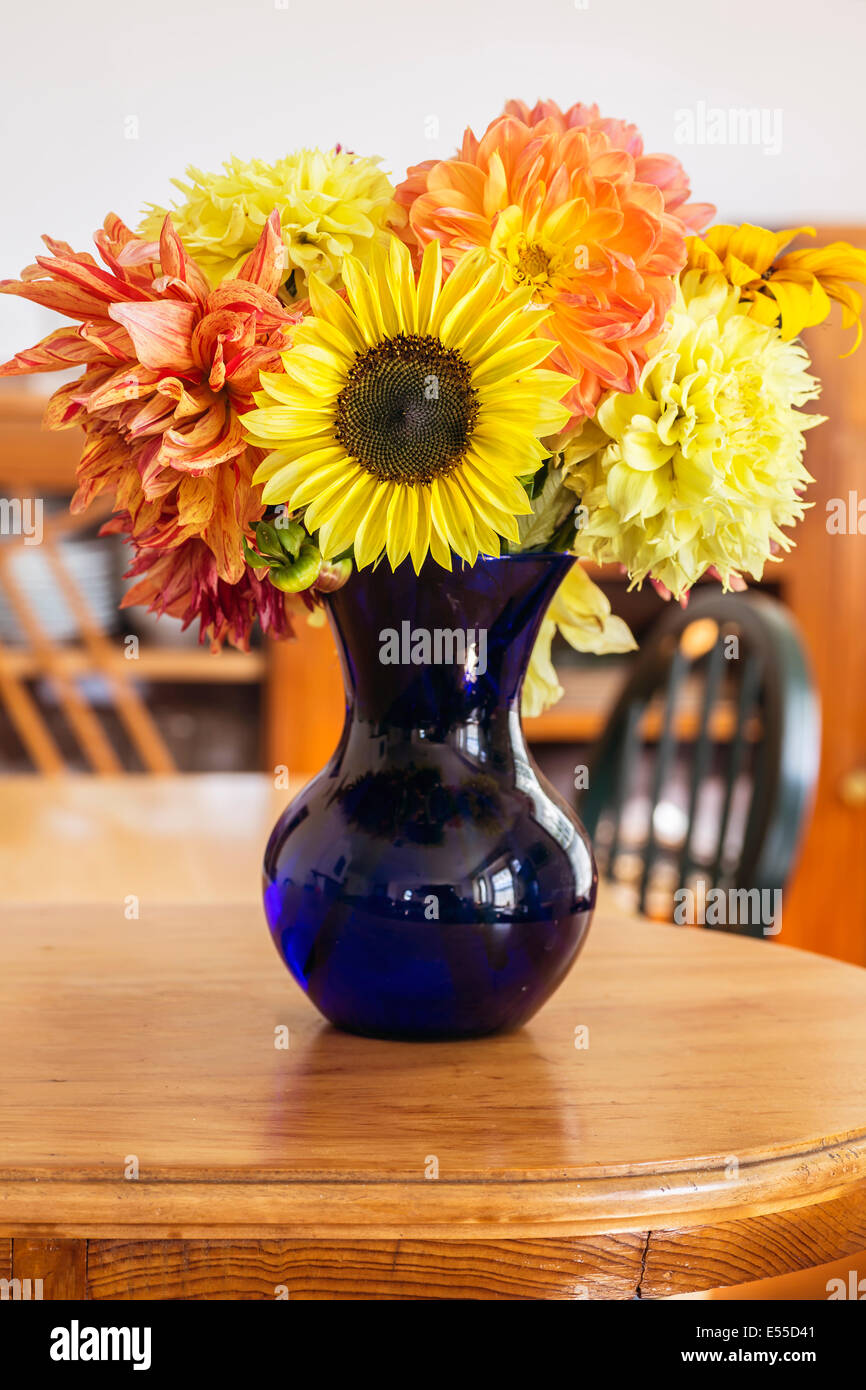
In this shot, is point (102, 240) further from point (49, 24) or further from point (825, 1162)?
point (49, 24)

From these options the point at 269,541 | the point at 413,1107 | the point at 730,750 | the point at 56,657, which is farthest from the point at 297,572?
the point at 56,657

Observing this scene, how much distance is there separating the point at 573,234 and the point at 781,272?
0.12m

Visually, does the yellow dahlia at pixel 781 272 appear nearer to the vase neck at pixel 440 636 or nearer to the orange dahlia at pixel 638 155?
the orange dahlia at pixel 638 155

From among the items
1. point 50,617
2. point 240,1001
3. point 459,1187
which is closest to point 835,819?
point 50,617

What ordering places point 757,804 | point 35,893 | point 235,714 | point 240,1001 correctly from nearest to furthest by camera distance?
point 240,1001 → point 757,804 → point 35,893 → point 235,714

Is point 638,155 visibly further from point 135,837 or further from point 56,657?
point 56,657

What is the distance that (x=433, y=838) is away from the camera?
25.6 inches

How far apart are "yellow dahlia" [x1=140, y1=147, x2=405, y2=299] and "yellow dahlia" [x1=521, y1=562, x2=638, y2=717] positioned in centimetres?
23

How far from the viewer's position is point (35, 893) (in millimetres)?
1409

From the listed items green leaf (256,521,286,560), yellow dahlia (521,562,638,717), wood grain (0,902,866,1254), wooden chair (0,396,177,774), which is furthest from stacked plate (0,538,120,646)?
green leaf (256,521,286,560)

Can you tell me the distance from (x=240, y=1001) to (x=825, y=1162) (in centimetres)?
34

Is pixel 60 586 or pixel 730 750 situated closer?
pixel 730 750

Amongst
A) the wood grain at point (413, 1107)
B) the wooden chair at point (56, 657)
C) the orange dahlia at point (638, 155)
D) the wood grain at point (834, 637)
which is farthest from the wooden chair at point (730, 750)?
the wooden chair at point (56, 657)

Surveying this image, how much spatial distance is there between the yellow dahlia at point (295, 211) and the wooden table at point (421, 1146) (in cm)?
37
